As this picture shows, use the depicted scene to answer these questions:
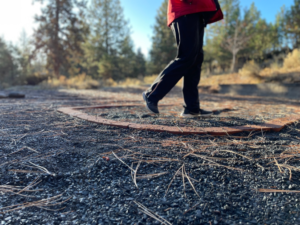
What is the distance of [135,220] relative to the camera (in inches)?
26.9

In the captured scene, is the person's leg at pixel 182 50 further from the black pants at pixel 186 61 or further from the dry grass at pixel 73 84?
the dry grass at pixel 73 84

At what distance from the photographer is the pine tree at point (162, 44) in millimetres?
18594

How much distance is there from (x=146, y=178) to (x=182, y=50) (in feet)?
4.35

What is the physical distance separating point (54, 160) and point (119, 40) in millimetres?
21656

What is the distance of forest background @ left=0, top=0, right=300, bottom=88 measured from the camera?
14.2 metres

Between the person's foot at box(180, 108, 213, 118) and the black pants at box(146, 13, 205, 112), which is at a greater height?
the black pants at box(146, 13, 205, 112)

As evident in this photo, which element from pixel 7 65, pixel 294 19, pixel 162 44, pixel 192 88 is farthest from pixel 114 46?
pixel 192 88

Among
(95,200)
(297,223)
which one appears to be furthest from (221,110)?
A: (95,200)

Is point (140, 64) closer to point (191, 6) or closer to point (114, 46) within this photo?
point (114, 46)

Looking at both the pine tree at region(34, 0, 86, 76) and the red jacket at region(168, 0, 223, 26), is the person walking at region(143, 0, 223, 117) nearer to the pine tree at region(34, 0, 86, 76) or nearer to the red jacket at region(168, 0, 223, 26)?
the red jacket at region(168, 0, 223, 26)

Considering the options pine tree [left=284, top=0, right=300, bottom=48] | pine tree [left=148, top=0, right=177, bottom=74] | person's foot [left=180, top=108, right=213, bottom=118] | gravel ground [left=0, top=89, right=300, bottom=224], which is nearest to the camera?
gravel ground [left=0, top=89, right=300, bottom=224]

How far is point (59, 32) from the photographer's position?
14500 millimetres

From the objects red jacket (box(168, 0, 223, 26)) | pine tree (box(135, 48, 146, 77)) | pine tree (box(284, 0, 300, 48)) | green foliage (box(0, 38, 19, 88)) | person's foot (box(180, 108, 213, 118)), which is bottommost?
person's foot (box(180, 108, 213, 118))

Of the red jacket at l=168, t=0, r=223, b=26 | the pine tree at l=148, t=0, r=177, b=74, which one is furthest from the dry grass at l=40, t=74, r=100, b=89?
the pine tree at l=148, t=0, r=177, b=74
